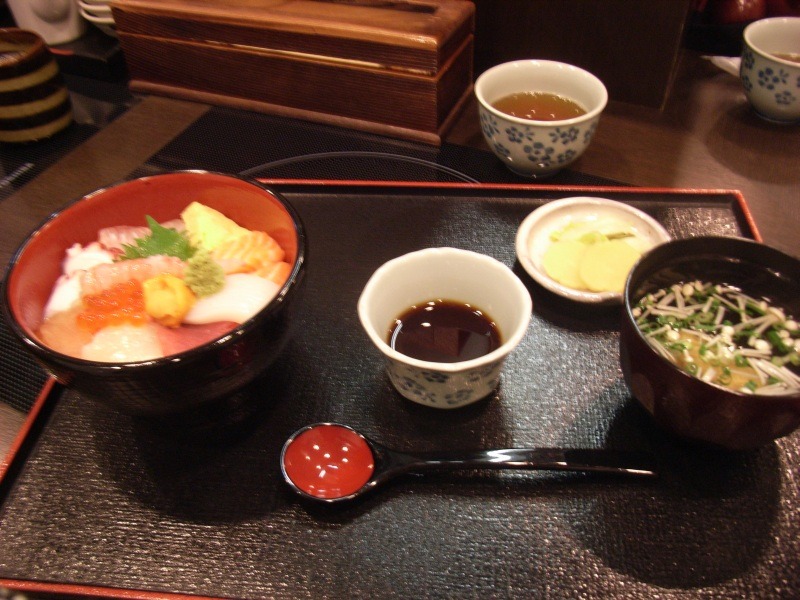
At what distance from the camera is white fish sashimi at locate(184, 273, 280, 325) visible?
0.89 meters

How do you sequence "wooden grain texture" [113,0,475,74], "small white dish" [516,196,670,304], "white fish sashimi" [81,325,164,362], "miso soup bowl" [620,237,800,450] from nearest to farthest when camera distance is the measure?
"miso soup bowl" [620,237,800,450] → "white fish sashimi" [81,325,164,362] → "small white dish" [516,196,670,304] → "wooden grain texture" [113,0,475,74]

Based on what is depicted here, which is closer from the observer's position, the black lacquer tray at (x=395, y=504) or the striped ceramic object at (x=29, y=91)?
the black lacquer tray at (x=395, y=504)

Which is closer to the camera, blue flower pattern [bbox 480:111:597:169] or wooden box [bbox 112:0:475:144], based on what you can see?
blue flower pattern [bbox 480:111:597:169]

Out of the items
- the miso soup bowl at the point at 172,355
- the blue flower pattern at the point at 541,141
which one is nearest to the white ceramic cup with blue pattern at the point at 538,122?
the blue flower pattern at the point at 541,141

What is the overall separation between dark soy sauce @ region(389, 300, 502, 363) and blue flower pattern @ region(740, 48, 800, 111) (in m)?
1.23

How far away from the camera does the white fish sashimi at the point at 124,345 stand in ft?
2.71

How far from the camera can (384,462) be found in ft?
2.77

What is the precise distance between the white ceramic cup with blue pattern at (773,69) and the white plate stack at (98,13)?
6.47 ft

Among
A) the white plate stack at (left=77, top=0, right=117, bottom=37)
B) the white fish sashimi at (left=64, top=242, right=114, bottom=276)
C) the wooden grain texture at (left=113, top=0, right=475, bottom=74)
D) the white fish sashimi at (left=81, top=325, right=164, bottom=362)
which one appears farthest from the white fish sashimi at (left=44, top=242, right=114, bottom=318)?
the white plate stack at (left=77, top=0, right=117, bottom=37)

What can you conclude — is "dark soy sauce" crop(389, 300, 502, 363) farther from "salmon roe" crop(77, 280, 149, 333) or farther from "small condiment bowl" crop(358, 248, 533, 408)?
"salmon roe" crop(77, 280, 149, 333)

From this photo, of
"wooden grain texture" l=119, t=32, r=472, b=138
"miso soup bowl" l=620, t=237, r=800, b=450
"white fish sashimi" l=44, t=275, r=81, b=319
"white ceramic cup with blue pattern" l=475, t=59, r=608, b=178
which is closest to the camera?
"miso soup bowl" l=620, t=237, r=800, b=450

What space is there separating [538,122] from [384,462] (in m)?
0.90

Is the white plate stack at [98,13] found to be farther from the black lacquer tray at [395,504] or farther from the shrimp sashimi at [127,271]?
the black lacquer tray at [395,504]

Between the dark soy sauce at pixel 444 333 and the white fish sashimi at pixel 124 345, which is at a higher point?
the white fish sashimi at pixel 124 345
